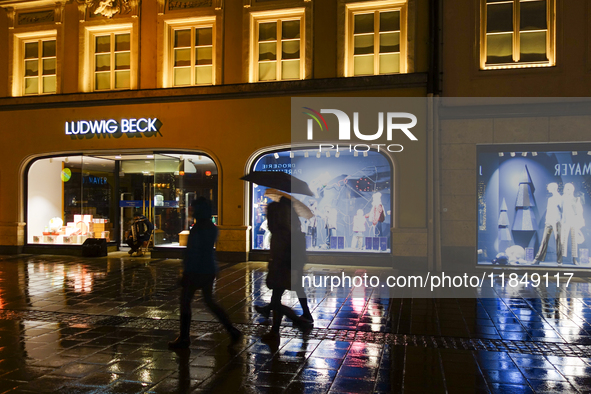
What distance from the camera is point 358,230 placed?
13055mm

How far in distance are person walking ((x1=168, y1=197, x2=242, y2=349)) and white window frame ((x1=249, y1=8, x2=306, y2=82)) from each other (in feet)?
27.4

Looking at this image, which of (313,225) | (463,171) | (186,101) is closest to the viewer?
(463,171)

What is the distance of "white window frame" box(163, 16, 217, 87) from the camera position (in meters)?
13.9

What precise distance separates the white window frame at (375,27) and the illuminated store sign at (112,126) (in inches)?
230

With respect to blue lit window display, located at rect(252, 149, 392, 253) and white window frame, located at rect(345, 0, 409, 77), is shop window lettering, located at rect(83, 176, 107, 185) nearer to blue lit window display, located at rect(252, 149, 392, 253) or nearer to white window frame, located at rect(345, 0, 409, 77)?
blue lit window display, located at rect(252, 149, 392, 253)

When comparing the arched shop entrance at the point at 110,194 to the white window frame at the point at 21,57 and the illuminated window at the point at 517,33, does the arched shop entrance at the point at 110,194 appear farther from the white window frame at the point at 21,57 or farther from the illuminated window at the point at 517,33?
the illuminated window at the point at 517,33

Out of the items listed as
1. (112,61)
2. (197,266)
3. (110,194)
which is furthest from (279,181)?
(110,194)

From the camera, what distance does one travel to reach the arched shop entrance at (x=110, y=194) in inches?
571

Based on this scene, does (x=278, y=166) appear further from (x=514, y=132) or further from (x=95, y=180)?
(x=95, y=180)

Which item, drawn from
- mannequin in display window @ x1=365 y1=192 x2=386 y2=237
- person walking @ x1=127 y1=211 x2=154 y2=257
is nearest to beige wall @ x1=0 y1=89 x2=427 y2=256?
mannequin in display window @ x1=365 y1=192 x2=386 y2=237

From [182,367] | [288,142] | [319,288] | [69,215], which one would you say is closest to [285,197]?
[182,367]

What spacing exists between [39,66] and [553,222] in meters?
15.8

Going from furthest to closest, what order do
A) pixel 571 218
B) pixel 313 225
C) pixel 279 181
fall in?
pixel 313 225 < pixel 571 218 < pixel 279 181

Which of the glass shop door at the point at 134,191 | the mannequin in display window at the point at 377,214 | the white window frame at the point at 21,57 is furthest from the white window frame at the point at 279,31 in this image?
the white window frame at the point at 21,57
